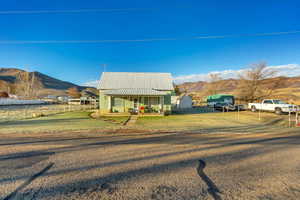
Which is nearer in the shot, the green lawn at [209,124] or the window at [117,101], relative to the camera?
the green lawn at [209,124]

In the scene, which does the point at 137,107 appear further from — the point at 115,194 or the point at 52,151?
the point at 115,194

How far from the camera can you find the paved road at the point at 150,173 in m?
2.63

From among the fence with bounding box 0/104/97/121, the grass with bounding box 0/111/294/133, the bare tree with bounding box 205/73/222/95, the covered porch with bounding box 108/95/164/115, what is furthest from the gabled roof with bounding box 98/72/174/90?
the bare tree with bounding box 205/73/222/95

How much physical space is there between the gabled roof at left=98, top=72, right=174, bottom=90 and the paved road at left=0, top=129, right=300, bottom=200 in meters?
15.7

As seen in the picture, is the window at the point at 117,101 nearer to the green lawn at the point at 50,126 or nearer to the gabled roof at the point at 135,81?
the gabled roof at the point at 135,81

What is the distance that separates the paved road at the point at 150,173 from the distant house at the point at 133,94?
1295cm

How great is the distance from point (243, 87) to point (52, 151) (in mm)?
35875

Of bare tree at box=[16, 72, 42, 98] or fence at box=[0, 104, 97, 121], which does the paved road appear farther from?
bare tree at box=[16, 72, 42, 98]

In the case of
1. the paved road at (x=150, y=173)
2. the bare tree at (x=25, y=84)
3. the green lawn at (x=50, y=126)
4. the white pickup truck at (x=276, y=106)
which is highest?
the bare tree at (x=25, y=84)

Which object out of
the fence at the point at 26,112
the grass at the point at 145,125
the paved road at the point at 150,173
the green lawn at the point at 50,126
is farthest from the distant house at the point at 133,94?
the paved road at the point at 150,173

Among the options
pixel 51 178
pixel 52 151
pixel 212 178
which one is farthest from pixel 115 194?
pixel 52 151

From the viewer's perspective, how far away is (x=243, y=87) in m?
31.6

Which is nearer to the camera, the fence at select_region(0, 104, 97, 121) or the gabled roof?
the fence at select_region(0, 104, 97, 121)

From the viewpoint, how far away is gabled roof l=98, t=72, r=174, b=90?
20.6 metres
